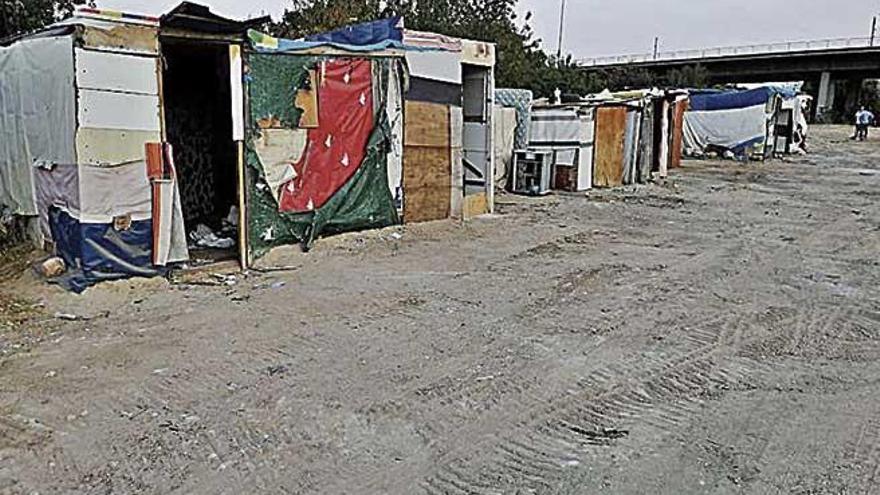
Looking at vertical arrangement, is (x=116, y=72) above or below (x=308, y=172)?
above

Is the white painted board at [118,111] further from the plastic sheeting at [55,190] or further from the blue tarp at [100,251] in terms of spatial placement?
the blue tarp at [100,251]

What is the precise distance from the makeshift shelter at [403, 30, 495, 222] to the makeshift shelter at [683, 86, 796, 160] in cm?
1417

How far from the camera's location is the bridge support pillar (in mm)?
45094

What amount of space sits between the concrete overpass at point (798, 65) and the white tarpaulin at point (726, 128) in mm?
23185

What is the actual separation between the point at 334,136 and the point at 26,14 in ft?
44.3

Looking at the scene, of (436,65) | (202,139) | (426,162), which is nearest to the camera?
(202,139)

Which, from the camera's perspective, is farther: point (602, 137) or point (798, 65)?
point (798, 65)

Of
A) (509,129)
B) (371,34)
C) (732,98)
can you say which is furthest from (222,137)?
(732,98)

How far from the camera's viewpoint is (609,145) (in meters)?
14.5

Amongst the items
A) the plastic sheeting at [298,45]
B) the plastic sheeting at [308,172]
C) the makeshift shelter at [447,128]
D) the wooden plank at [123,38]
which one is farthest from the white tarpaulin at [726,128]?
the wooden plank at [123,38]

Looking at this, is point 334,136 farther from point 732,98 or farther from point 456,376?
point 732,98

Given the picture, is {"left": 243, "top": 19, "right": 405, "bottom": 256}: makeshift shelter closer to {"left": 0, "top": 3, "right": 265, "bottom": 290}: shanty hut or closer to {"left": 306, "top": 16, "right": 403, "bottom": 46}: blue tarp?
{"left": 306, "top": 16, "right": 403, "bottom": 46}: blue tarp

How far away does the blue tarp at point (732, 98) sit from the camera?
21250mm

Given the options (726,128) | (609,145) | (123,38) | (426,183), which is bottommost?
(426,183)
